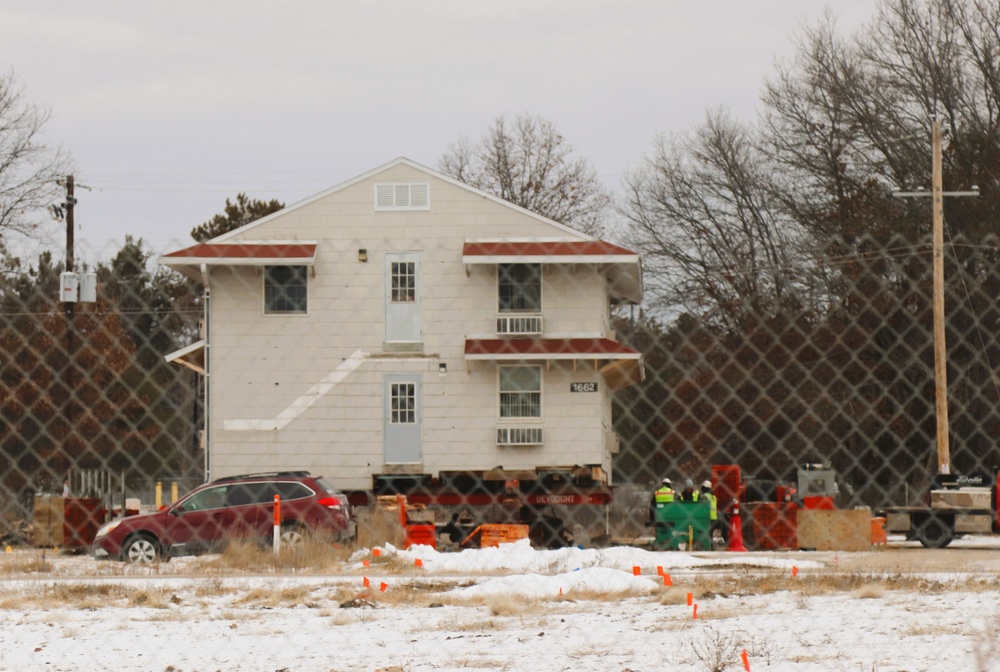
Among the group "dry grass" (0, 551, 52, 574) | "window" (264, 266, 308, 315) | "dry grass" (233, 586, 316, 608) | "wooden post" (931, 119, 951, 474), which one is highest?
"window" (264, 266, 308, 315)

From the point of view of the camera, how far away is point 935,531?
27656 millimetres

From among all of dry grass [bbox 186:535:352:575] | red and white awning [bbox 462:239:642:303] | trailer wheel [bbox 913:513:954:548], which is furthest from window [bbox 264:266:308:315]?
trailer wheel [bbox 913:513:954:548]

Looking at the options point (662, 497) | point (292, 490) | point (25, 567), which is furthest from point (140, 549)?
point (662, 497)

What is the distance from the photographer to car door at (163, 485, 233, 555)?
2417cm

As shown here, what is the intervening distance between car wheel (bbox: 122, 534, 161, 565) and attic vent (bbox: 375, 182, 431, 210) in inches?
478

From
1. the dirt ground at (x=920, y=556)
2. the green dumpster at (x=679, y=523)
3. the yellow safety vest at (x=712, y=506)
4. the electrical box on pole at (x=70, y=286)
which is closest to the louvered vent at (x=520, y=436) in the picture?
the green dumpster at (x=679, y=523)

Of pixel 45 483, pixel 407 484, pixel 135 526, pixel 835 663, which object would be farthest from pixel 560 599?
pixel 45 483

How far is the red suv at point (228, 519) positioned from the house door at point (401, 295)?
27.0 feet

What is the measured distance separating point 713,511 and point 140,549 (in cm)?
1069

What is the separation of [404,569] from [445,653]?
10248 millimetres

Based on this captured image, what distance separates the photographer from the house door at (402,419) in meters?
34.2

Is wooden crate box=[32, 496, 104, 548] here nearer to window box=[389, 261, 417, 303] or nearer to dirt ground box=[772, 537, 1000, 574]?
window box=[389, 261, 417, 303]

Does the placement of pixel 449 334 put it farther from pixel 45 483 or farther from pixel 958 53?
pixel 958 53

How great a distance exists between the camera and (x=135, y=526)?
79.8 feet
